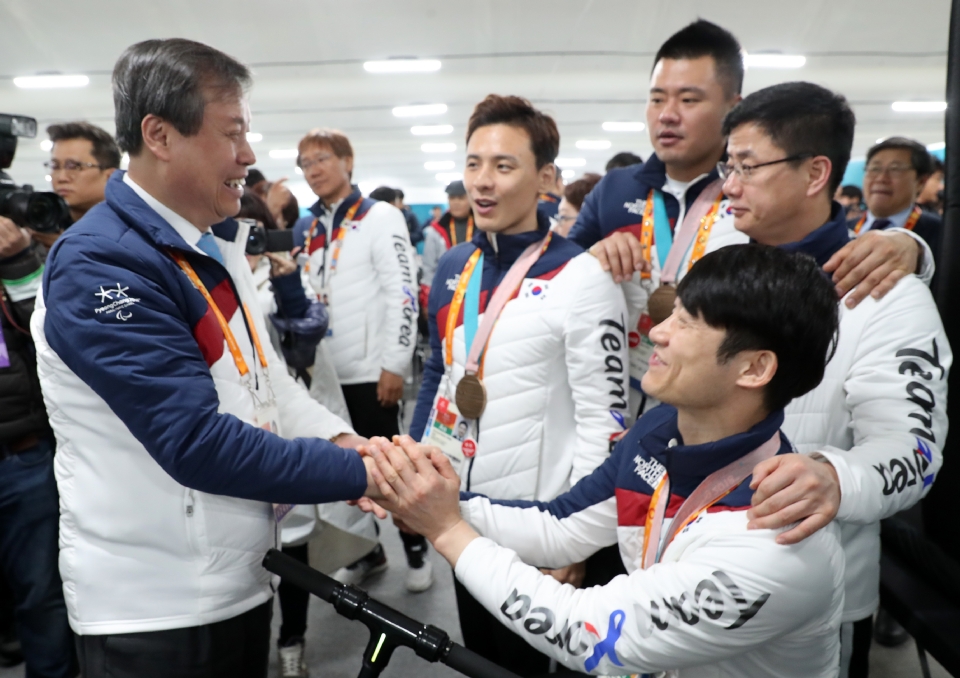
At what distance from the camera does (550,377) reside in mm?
1712

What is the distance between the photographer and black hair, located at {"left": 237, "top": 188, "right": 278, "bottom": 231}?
8.73ft

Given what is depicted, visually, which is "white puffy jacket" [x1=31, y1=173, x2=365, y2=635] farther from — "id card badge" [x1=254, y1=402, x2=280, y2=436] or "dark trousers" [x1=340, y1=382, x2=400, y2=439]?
"dark trousers" [x1=340, y1=382, x2=400, y2=439]

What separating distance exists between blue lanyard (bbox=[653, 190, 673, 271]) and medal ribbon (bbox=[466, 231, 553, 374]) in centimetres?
35

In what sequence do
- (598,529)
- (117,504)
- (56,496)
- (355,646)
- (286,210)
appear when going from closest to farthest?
1. (117,504)
2. (598,529)
3. (56,496)
4. (355,646)
5. (286,210)

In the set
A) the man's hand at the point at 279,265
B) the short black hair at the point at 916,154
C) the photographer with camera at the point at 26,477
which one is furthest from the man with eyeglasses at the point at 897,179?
the photographer with camera at the point at 26,477

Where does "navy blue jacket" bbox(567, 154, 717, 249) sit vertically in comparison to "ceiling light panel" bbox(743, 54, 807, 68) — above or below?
below

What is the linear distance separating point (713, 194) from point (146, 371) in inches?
56.2

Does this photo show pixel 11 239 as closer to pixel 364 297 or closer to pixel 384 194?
pixel 364 297

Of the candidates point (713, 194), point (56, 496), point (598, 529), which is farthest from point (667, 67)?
point (56, 496)

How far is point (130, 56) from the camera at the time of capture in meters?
1.25

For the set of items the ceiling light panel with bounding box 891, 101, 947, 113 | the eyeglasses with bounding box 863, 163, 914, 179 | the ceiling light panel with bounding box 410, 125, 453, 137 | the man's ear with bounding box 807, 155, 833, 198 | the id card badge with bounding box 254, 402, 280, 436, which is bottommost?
the id card badge with bounding box 254, 402, 280, 436

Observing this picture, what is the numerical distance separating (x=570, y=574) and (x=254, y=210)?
184 cm

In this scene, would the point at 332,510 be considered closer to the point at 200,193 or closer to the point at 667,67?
the point at 200,193

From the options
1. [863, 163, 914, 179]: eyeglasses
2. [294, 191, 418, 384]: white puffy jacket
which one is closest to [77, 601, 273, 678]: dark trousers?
[294, 191, 418, 384]: white puffy jacket
